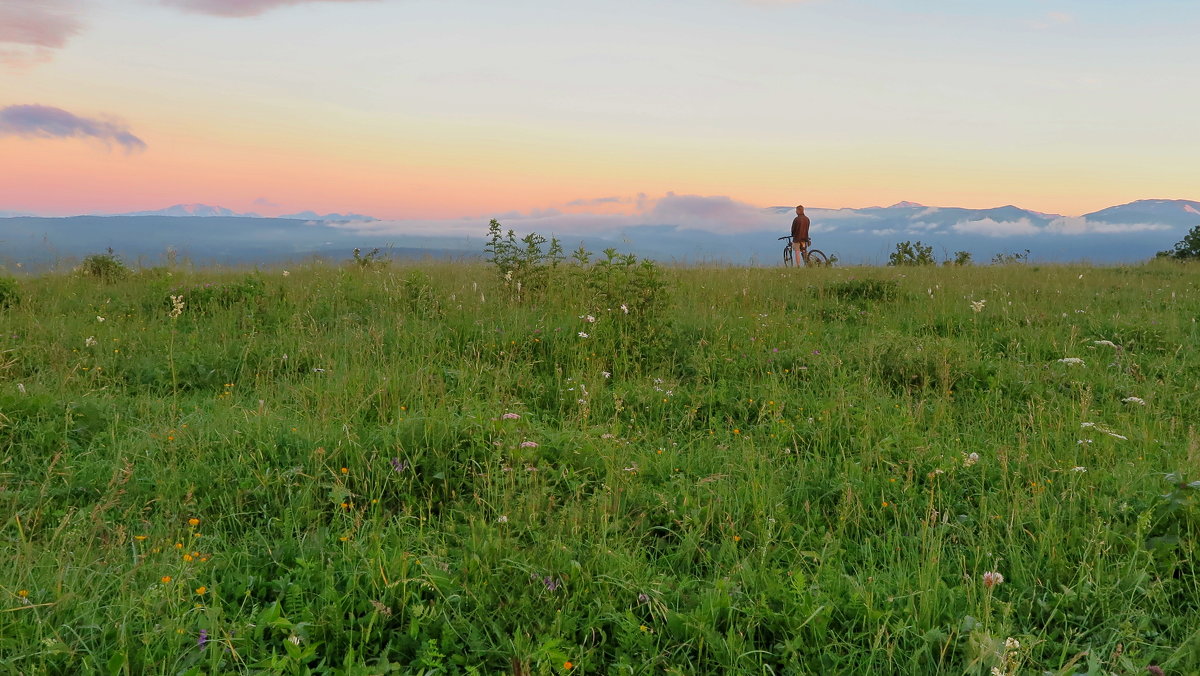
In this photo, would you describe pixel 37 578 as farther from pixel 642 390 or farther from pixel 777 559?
pixel 642 390

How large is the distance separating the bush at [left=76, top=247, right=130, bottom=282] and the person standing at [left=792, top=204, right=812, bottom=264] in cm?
1486

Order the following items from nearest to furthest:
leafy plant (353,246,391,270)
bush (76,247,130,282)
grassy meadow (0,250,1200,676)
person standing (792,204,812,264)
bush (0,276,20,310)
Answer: grassy meadow (0,250,1200,676) < bush (0,276,20,310) < bush (76,247,130,282) < leafy plant (353,246,391,270) < person standing (792,204,812,264)

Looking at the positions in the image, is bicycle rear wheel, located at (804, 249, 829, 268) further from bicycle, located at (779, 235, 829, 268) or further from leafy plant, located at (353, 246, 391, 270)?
leafy plant, located at (353, 246, 391, 270)

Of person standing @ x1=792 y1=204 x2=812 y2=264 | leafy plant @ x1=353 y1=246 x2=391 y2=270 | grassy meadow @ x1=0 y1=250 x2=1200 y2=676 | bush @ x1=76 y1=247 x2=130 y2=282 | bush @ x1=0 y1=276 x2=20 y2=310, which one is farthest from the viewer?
person standing @ x1=792 y1=204 x2=812 y2=264

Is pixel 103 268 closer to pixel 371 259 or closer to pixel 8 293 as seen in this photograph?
pixel 8 293

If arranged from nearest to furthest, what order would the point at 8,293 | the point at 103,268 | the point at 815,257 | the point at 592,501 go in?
1. the point at 592,501
2. the point at 8,293
3. the point at 103,268
4. the point at 815,257

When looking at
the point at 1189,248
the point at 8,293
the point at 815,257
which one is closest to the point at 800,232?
the point at 815,257

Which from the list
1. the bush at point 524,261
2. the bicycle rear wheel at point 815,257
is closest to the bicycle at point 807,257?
the bicycle rear wheel at point 815,257

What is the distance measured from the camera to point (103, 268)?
10023mm

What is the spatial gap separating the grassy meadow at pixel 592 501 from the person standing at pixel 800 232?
11522 mm

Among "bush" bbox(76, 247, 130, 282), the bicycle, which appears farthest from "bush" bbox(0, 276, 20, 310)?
the bicycle

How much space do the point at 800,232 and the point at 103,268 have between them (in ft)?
50.8

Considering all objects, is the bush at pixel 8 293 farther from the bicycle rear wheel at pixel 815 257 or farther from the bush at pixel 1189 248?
the bush at pixel 1189 248

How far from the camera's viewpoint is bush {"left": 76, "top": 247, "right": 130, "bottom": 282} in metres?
9.88
